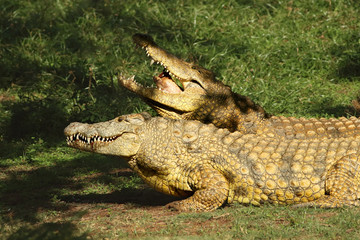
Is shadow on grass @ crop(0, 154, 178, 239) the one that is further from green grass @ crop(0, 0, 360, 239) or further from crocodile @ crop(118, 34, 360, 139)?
crocodile @ crop(118, 34, 360, 139)

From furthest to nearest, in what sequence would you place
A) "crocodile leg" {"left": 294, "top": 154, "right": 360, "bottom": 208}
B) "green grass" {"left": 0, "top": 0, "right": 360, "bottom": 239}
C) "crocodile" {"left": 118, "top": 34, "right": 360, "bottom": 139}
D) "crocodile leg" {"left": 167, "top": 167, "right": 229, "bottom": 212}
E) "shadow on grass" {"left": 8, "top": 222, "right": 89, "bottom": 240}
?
1. "crocodile" {"left": 118, "top": 34, "right": 360, "bottom": 139}
2. "crocodile leg" {"left": 167, "top": 167, "right": 229, "bottom": 212}
3. "crocodile leg" {"left": 294, "top": 154, "right": 360, "bottom": 208}
4. "green grass" {"left": 0, "top": 0, "right": 360, "bottom": 239}
5. "shadow on grass" {"left": 8, "top": 222, "right": 89, "bottom": 240}

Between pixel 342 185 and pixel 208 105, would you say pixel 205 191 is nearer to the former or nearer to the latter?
pixel 342 185

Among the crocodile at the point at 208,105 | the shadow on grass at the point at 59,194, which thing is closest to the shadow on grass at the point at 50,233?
the shadow on grass at the point at 59,194

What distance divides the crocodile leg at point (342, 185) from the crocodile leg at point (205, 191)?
0.72 m

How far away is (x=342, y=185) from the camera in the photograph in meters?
5.21

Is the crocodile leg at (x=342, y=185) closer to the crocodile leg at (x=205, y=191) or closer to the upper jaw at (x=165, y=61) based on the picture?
the crocodile leg at (x=205, y=191)

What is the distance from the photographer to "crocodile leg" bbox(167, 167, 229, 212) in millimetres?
5336

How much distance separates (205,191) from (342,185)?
4.14ft

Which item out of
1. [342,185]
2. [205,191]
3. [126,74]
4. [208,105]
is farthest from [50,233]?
[126,74]

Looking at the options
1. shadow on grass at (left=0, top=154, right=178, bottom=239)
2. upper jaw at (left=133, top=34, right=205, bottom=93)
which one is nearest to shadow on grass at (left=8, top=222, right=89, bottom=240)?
shadow on grass at (left=0, top=154, right=178, bottom=239)

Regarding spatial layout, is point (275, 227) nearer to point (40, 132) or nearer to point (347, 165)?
point (347, 165)

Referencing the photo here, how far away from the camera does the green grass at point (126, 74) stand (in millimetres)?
4938

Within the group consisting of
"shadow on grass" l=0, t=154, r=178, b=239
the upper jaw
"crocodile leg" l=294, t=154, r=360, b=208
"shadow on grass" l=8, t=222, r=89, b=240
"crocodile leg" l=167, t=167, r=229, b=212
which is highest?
the upper jaw

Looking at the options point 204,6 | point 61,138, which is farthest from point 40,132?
point 204,6
